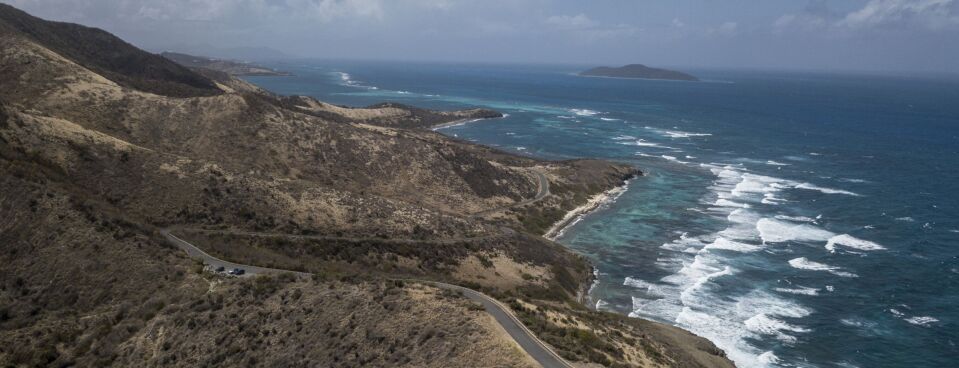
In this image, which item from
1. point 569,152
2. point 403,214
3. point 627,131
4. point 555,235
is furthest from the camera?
point 627,131

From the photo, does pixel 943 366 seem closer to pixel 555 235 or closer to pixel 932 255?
pixel 932 255

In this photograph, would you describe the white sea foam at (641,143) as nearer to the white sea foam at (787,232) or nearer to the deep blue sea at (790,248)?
the deep blue sea at (790,248)

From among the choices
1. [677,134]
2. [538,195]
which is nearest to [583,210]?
[538,195]

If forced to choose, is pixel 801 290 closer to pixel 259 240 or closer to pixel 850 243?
pixel 850 243

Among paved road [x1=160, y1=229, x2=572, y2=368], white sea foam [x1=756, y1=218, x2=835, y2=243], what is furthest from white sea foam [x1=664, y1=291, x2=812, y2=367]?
paved road [x1=160, y1=229, x2=572, y2=368]

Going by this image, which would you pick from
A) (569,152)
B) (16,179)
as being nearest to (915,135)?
(569,152)

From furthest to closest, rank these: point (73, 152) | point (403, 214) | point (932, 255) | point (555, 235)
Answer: point (555, 235) < point (932, 255) < point (403, 214) < point (73, 152)

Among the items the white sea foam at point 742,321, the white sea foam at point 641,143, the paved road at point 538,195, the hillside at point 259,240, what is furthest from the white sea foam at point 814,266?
the white sea foam at point 641,143
